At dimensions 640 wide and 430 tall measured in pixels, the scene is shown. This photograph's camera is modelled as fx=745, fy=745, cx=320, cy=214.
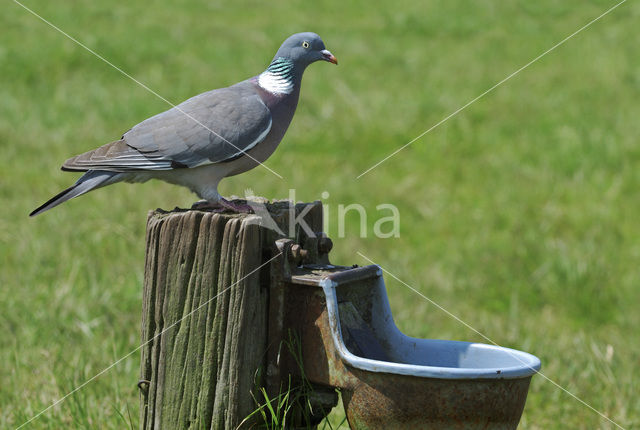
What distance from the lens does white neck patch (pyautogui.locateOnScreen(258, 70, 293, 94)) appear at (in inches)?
130

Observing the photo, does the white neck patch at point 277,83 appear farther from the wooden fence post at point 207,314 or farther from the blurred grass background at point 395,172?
the blurred grass background at point 395,172

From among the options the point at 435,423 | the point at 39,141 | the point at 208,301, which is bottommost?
the point at 435,423

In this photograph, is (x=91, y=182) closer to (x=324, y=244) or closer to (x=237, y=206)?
(x=237, y=206)

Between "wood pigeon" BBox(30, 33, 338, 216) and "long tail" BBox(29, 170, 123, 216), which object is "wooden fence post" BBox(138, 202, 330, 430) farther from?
"long tail" BBox(29, 170, 123, 216)

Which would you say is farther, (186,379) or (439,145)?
(439,145)

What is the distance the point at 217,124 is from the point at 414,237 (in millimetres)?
4961

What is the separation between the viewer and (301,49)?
330 cm

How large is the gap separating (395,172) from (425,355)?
252 inches

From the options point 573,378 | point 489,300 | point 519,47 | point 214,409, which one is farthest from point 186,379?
point 519,47

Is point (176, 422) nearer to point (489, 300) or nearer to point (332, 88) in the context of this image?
point (489, 300)

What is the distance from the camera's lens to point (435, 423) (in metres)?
2.46

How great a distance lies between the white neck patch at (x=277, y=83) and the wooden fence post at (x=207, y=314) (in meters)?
0.84

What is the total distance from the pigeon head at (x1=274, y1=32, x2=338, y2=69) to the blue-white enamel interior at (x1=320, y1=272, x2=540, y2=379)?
1071mm

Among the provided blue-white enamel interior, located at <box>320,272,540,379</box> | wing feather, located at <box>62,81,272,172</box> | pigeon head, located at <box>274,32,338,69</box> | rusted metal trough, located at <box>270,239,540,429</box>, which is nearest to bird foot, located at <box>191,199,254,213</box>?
wing feather, located at <box>62,81,272,172</box>
